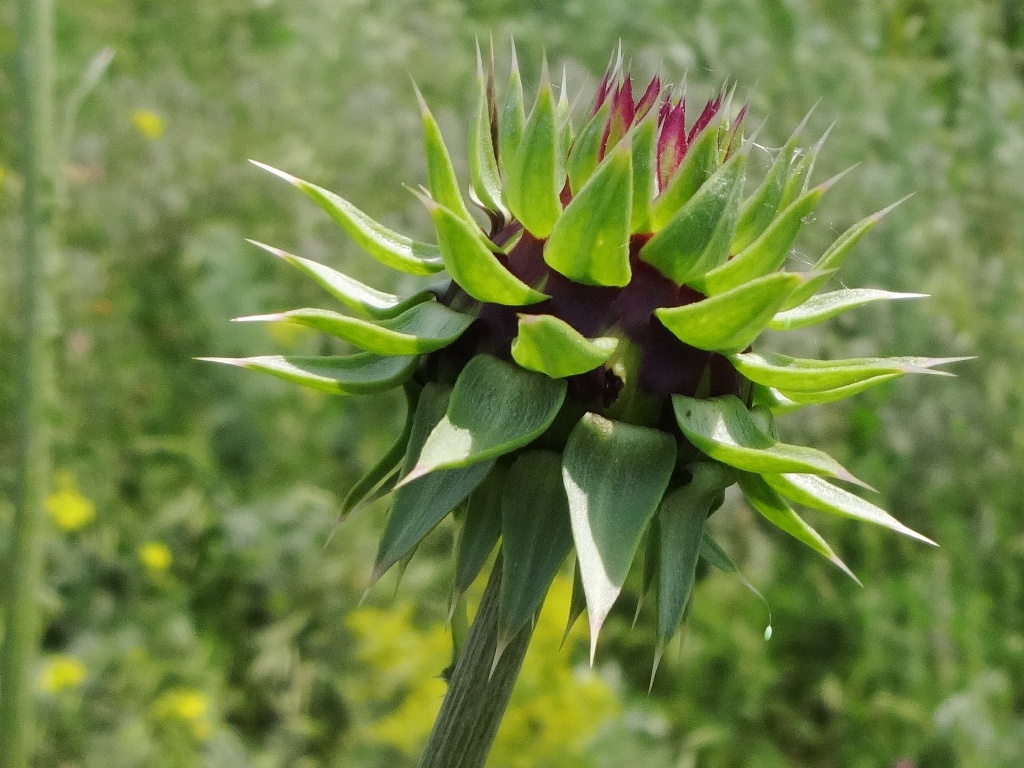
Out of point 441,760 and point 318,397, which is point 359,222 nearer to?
point 441,760

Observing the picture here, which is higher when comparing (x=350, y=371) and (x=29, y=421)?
(x=350, y=371)

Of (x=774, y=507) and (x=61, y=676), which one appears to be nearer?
(x=774, y=507)

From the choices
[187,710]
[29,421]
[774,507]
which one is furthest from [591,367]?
[187,710]

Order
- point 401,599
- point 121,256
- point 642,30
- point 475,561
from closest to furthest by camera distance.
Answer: point 475,561
point 401,599
point 121,256
point 642,30

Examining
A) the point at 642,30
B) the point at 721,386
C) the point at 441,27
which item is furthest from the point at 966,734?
the point at 441,27

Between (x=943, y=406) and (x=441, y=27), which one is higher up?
(x=441, y=27)

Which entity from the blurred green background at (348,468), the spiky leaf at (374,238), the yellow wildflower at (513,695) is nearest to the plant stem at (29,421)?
the blurred green background at (348,468)

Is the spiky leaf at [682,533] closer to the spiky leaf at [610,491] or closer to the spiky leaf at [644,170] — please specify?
the spiky leaf at [610,491]

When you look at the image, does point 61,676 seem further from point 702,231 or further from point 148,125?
point 702,231
